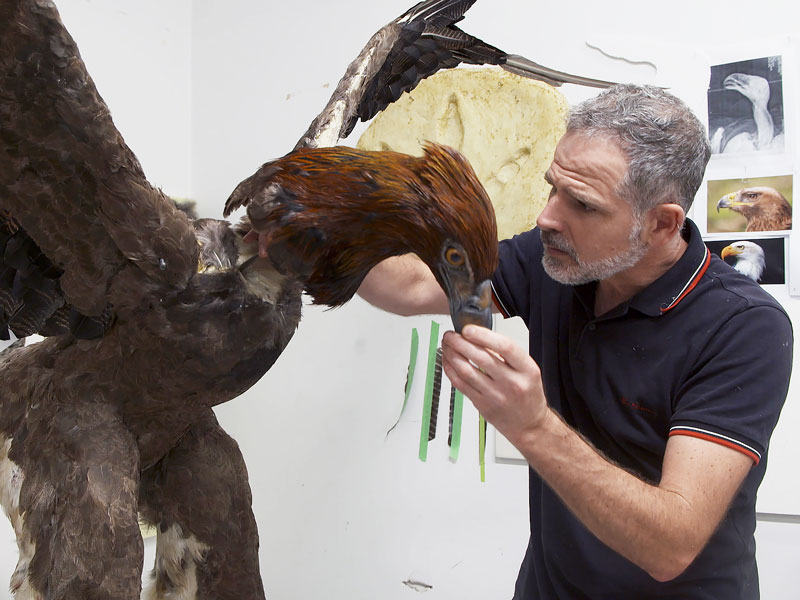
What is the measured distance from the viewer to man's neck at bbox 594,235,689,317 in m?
1.17

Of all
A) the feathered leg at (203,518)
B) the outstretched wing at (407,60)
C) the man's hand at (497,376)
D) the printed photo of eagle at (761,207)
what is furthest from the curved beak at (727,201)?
the feathered leg at (203,518)

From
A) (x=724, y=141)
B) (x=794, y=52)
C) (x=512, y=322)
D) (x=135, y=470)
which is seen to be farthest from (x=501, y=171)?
(x=135, y=470)

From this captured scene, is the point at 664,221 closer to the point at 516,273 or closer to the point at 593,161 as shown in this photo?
the point at 593,161

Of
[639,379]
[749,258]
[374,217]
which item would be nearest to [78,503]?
[374,217]

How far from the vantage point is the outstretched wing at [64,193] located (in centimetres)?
74

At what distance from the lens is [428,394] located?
6.22ft

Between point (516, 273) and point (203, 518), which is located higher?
point (516, 273)

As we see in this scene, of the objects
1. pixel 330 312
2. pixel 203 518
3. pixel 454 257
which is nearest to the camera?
pixel 454 257

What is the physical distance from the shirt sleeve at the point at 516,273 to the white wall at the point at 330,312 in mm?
558

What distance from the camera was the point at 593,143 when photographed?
42.5 inches

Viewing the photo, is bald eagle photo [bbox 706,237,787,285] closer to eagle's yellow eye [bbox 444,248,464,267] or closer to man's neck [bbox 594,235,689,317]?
man's neck [bbox 594,235,689,317]

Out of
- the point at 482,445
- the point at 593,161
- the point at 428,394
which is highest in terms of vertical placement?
the point at 593,161

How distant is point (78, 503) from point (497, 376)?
21.0 inches

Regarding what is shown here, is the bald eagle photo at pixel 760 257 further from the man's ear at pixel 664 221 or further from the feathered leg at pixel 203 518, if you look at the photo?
the feathered leg at pixel 203 518
